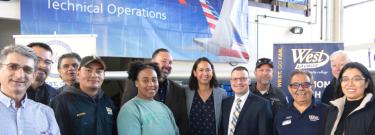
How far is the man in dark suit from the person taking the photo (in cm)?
270

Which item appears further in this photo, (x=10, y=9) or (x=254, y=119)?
(x=10, y=9)

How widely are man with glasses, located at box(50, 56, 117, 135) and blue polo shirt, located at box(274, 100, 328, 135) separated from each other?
116 cm

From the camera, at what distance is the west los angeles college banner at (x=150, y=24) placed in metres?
4.85

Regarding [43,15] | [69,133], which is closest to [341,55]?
[69,133]

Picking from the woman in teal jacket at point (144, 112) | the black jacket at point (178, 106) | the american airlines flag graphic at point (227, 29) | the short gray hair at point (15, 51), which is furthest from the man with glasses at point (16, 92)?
the american airlines flag graphic at point (227, 29)

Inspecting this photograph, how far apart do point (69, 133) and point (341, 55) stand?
2.65m

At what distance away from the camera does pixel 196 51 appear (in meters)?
6.25

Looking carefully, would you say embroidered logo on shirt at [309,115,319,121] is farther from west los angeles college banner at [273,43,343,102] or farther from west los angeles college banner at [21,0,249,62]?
west los angeles college banner at [21,0,249,62]

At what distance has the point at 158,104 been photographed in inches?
96.8

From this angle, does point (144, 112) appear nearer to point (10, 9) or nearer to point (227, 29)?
point (10, 9)

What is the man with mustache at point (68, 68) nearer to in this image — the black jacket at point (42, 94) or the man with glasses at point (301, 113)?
the black jacket at point (42, 94)

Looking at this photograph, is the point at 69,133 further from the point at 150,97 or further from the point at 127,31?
the point at 127,31

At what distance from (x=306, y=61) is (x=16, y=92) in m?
3.88

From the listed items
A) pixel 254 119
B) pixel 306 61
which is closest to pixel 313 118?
pixel 254 119
